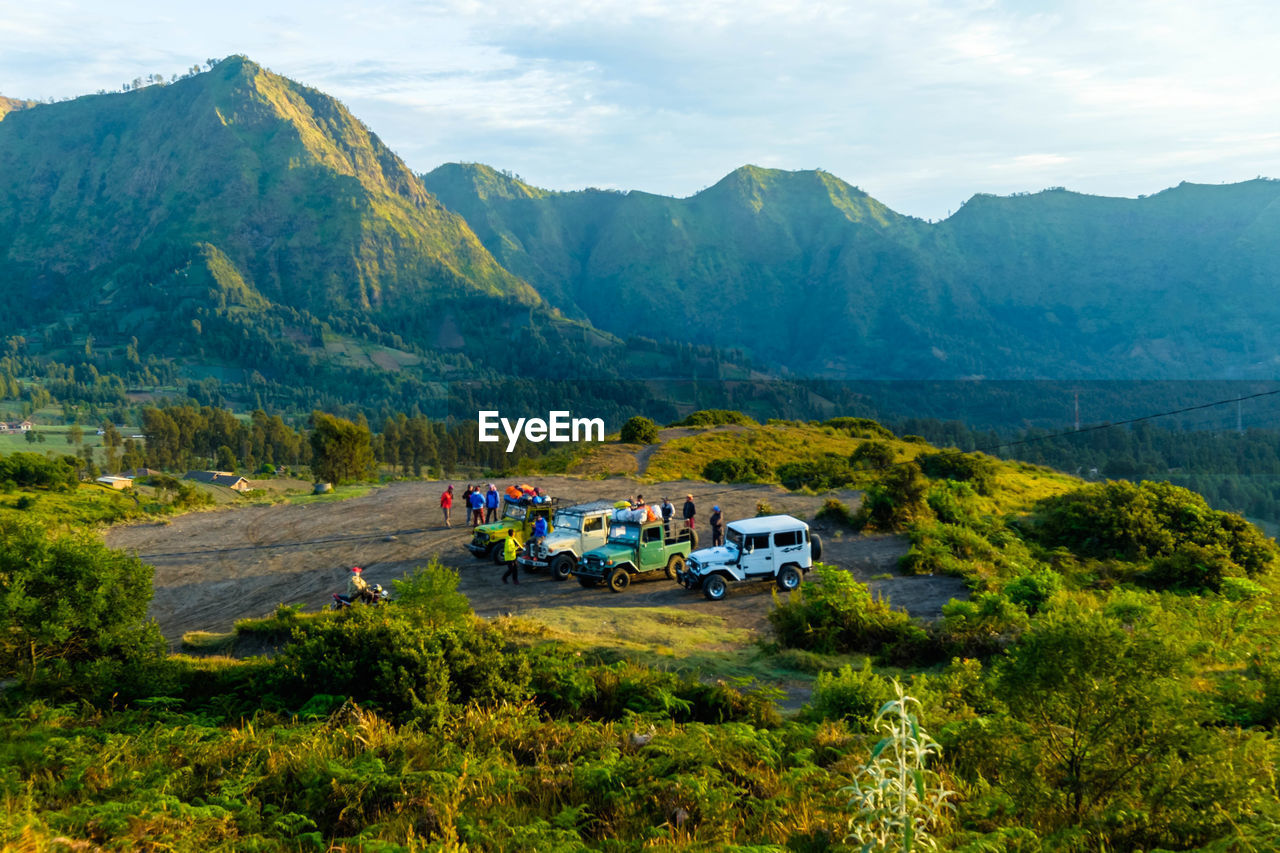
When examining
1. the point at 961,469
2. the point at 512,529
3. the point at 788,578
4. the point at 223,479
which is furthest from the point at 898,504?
the point at 223,479

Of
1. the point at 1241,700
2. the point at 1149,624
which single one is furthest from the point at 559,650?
the point at 1241,700

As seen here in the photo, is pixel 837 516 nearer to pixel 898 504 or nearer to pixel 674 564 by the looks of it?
pixel 898 504

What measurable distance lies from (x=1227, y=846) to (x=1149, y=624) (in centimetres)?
173

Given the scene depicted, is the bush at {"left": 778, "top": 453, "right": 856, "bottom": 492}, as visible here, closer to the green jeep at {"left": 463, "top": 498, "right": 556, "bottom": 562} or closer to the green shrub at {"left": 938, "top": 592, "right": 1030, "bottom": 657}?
the green jeep at {"left": 463, "top": 498, "right": 556, "bottom": 562}

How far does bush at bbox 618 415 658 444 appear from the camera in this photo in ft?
190

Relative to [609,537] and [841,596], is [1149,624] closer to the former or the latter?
[841,596]

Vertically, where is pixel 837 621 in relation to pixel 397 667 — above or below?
below

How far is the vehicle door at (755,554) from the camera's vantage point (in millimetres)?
20578

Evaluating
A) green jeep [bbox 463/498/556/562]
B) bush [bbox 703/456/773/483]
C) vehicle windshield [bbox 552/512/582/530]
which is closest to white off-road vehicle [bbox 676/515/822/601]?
vehicle windshield [bbox 552/512/582/530]

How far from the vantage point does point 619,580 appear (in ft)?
68.3

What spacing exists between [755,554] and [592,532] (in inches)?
193

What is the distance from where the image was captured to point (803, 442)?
63531 millimetres

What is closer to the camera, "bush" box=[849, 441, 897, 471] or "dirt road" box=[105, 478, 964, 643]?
"dirt road" box=[105, 478, 964, 643]

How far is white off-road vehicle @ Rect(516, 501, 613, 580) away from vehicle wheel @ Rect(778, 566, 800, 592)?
533cm
